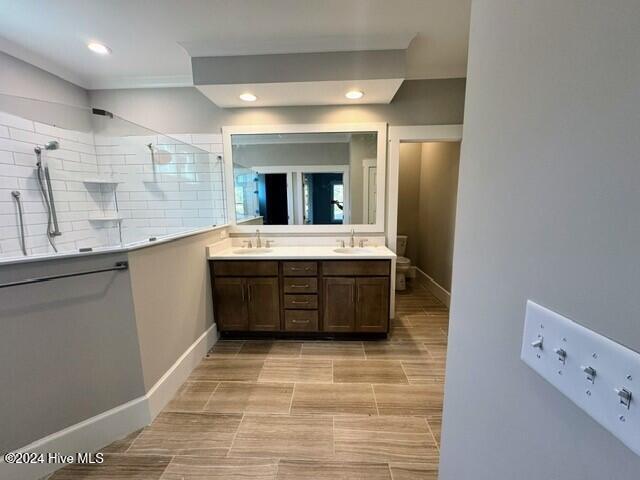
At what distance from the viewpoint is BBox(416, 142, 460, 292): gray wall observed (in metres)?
3.40

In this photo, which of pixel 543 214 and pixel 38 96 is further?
pixel 38 96

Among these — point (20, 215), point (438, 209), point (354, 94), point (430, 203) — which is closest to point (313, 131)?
point (354, 94)

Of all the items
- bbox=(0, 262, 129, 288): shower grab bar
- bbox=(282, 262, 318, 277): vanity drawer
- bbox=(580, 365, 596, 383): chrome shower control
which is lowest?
bbox=(282, 262, 318, 277): vanity drawer

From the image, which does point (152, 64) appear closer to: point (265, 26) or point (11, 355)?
point (265, 26)

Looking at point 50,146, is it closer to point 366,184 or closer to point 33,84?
point 33,84

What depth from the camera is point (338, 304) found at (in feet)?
8.58

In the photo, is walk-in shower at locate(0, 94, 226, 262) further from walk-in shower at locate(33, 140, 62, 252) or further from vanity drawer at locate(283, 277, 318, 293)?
vanity drawer at locate(283, 277, 318, 293)

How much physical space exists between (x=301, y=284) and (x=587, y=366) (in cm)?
232

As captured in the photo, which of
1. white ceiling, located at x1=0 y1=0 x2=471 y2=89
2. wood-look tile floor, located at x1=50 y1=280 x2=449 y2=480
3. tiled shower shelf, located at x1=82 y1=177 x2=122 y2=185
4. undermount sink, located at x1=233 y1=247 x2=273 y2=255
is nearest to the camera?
wood-look tile floor, located at x1=50 y1=280 x2=449 y2=480

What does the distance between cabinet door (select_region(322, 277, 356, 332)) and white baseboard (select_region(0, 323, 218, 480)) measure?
129 cm

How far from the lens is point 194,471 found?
4.72ft

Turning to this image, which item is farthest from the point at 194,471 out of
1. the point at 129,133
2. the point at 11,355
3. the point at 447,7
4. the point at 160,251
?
the point at 447,7

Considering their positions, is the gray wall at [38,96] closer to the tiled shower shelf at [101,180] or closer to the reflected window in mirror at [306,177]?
the tiled shower shelf at [101,180]

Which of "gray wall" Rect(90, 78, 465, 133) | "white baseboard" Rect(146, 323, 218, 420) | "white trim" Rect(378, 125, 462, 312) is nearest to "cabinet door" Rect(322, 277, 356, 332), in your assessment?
"white trim" Rect(378, 125, 462, 312)
